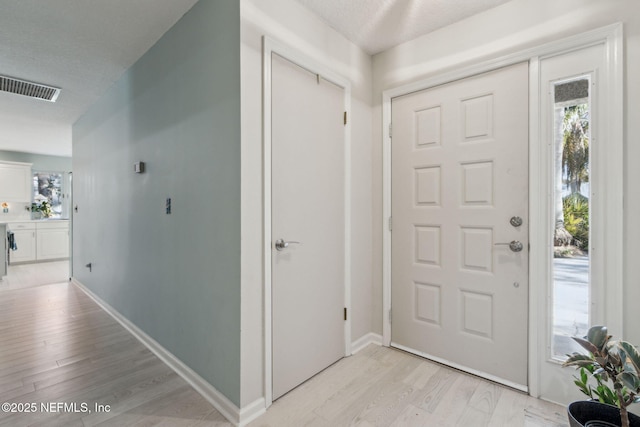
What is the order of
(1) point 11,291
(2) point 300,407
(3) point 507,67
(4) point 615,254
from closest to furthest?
1. (4) point 615,254
2. (2) point 300,407
3. (3) point 507,67
4. (1) point 11,291

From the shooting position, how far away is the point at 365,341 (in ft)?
8.42

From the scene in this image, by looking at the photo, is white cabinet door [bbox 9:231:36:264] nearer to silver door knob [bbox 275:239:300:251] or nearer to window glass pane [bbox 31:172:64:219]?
window glass pane [bbox 31:172:64:219]

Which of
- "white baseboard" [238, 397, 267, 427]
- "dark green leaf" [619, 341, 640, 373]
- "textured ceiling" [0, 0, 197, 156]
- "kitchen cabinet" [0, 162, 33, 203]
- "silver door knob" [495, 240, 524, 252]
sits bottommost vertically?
"white baseboard" [238, 397, 267, 427]

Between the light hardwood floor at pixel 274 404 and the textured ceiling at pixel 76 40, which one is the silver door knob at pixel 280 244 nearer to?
the light hardwood floor at pixel 274 404

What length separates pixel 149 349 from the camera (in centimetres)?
252

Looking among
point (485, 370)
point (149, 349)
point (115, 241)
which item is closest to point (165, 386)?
point (149, 349)

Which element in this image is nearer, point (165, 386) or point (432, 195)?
point (165, 386)

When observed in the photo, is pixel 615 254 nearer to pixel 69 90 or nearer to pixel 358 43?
pixel 358 43

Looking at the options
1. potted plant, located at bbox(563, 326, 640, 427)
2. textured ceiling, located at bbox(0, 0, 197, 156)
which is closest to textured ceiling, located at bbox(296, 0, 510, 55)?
textured ceiling, located at bbox(0, 0, 197, 156)

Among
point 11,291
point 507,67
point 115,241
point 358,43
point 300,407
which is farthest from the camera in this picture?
point 11,291

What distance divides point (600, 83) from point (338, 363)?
2.45 meters

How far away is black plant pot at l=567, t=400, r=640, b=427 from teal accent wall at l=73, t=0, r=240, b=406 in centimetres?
169

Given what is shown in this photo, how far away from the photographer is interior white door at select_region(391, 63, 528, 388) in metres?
1.93

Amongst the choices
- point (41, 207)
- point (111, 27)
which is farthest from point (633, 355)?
point (41, 207)
